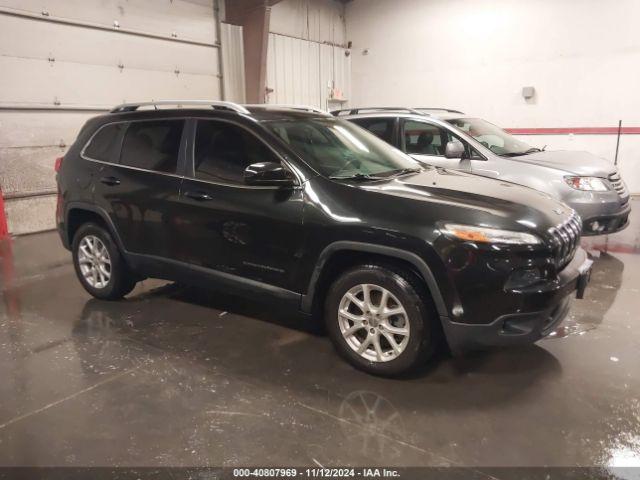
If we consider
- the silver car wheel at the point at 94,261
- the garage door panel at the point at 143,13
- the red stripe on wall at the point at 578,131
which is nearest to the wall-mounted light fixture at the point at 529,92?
the red stripe on wall at the point at 578,131

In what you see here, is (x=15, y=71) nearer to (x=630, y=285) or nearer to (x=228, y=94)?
(x=228, y=94)

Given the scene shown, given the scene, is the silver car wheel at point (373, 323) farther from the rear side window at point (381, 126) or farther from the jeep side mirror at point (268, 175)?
the rear side window at point (381, 126)

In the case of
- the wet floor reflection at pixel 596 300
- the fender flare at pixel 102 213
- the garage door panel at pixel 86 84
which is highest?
the garage door panel at pixel 86 84

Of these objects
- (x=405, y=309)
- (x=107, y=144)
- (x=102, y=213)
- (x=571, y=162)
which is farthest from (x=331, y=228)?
(x=571, y=162)

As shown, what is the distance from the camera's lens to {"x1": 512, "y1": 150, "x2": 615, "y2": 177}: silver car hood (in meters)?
5.62

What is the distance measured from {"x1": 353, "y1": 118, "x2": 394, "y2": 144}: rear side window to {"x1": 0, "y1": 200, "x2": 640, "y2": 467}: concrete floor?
3143 millimetres

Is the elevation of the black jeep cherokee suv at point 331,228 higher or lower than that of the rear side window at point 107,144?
lower

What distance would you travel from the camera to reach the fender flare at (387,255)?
9.19 feet

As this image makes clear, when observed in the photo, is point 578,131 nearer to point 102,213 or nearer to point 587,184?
point 587,184

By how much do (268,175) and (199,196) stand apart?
2.26 feet

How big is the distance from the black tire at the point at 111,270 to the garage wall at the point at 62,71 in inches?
147

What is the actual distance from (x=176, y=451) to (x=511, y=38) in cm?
1164

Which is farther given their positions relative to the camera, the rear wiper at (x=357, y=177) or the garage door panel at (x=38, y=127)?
the garage door panel at (x=38, y=127)

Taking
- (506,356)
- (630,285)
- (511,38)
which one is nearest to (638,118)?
(511,38)
